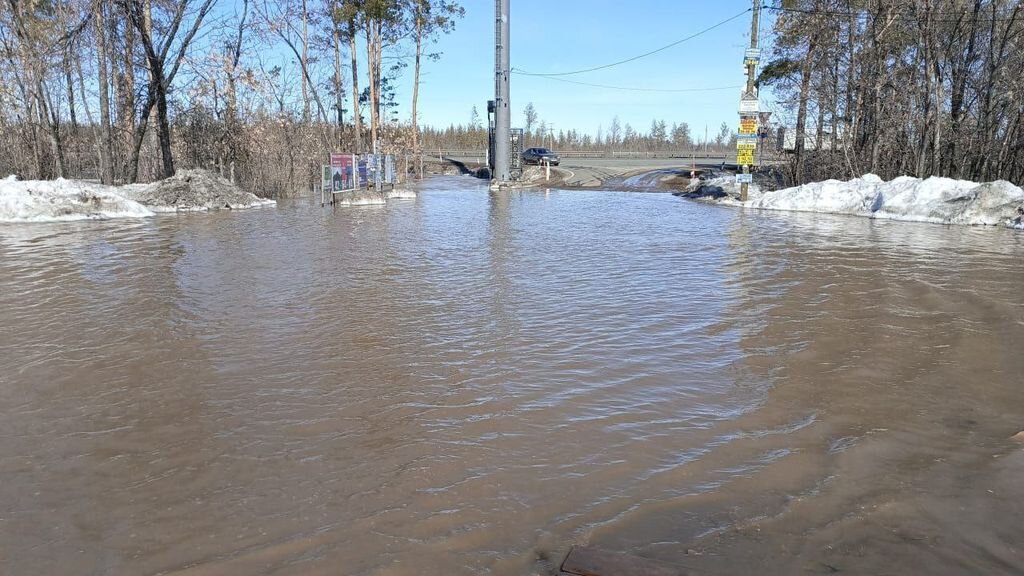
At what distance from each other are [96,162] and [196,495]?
93.4 ft

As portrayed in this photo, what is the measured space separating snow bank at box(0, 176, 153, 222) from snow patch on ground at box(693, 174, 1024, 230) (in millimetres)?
21989

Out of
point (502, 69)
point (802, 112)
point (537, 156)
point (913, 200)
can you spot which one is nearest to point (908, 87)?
point (802, 112)

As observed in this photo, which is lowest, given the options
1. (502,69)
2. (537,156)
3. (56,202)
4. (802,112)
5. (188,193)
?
(56,202)

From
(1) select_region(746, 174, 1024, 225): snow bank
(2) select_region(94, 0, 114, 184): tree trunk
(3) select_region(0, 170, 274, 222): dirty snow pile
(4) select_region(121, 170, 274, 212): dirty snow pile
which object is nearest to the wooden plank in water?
(1) select_region(746, 174, 1024, 225): snow bank

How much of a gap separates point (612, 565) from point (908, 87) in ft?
89.7

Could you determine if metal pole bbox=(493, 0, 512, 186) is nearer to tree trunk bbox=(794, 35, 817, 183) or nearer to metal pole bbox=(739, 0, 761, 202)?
metal pole bbox=(739, 0, 761, 202)

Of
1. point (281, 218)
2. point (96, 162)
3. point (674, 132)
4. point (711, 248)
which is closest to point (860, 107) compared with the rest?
point (711, 248)

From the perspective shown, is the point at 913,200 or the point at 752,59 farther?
the point at 752,59

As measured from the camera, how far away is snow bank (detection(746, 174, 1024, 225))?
17.0 m

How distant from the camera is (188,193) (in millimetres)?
21391

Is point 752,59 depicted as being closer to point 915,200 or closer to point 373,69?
point 915,200

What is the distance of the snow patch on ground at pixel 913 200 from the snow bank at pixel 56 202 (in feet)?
72.1

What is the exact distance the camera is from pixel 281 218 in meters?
18.7

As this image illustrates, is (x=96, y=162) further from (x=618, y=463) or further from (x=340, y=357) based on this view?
(x=618, y=463)
